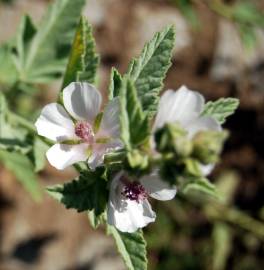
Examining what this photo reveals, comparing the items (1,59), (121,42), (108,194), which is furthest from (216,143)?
(121,42)

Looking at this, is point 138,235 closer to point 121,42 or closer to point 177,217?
point 177,217

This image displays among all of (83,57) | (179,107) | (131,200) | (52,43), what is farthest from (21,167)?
(179,107)

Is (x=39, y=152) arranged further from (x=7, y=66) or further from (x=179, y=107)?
(x=179, y=107)

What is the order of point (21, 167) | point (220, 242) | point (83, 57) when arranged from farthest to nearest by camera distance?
1. point (220, 242)
2. point (21, 167)
3. point (83, 57)

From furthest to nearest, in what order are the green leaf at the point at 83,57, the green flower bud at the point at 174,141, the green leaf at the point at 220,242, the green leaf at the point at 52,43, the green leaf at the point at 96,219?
1. the green leaf at the point at 220,242
2. the green leaf at the point at 52,43
3. the green leaf at the point at 83,57
4. the green leaf at the point at 96,219
5. the green flower bud at the point at 174,141

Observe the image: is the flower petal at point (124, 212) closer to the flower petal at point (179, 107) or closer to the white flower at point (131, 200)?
the white flower at point (131, 200)

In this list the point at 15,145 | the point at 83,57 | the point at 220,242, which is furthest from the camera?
the point at 220,242

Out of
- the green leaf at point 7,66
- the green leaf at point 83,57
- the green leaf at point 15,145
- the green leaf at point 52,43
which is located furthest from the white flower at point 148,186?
the green leaf at point 7,66
